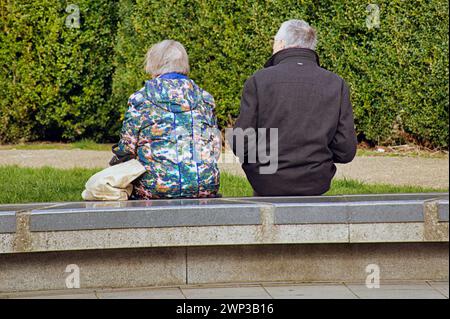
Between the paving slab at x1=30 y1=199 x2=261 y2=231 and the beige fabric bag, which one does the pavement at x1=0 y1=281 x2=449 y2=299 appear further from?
the beige fabric bag

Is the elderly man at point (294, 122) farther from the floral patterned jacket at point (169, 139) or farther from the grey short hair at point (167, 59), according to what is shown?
the grey short hair at point (167, 59)

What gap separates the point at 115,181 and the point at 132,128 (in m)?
0.32

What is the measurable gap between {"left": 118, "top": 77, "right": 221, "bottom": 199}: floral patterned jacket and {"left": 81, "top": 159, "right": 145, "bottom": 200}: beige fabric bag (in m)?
0.09

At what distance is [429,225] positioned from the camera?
5.14 m

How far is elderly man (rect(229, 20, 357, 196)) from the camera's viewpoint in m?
5.62

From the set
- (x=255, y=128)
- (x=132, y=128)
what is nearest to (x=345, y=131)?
(x=255, y=128)

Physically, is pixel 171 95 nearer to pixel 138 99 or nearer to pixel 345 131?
pixel 138 99

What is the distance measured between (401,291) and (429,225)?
36 cm

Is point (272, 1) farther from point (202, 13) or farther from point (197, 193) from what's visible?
point (197, 193)

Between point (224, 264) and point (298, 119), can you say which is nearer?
point (224, 264)

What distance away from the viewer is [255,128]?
571cm

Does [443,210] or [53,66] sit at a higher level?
[53,66]

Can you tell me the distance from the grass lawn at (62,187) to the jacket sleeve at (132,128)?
1.95 m
